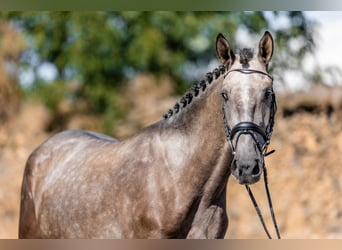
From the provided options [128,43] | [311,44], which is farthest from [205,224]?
[128,43]

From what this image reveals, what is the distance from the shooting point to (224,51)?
12.0ft

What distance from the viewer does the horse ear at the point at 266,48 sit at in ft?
11.8

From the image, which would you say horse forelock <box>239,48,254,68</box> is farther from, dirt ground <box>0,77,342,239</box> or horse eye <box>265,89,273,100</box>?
dirt ground <box>0,77,342,239</box>

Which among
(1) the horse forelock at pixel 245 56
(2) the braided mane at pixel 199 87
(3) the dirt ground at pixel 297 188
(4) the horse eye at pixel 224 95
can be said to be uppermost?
(1) the horse forelock at pixel 245 56

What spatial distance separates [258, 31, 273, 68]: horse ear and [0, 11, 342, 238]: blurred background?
5064 millimetres

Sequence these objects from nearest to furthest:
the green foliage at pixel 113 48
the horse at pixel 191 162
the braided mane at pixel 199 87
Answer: the horse at pixel 191 162, the braided mane at pixel 199 87, the green foliage at pixel 113 48

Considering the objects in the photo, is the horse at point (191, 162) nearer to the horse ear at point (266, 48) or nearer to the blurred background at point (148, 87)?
the horse ear at point (266, 48)

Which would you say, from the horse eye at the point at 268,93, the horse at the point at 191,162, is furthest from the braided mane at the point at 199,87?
the horse eye at the point at 268,93

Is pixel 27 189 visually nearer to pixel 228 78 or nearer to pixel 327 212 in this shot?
pixel 228 78

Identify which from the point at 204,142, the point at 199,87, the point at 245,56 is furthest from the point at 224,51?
the point at 204,142

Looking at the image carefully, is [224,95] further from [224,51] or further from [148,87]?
[148,87]

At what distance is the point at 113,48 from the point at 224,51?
8.47 meters

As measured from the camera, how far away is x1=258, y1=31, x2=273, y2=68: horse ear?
11.8 ft

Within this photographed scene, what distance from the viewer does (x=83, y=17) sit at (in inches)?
473
